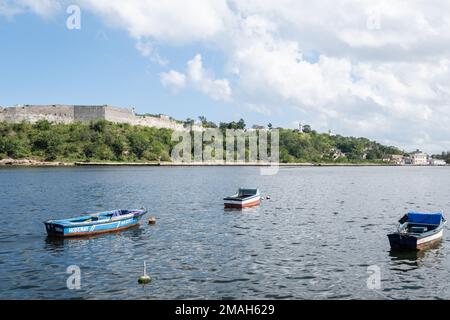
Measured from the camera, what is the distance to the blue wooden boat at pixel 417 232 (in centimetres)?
3102

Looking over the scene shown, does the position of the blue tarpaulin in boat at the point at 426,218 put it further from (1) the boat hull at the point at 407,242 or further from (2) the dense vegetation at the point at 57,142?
(2) the dense vegetation at the point at 57,142

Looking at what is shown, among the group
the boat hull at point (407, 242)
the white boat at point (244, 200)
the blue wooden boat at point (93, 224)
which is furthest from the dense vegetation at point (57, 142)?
the boat hull at point (407, 242)

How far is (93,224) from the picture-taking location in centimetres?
3622

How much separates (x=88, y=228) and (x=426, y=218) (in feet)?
87.7

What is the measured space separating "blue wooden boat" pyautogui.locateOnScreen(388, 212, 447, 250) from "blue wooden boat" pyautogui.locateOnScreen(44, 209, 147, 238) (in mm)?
21626

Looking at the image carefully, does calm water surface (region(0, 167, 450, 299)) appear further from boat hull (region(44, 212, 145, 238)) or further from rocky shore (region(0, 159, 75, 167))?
rocky shore (region(0, 159, 75, 167))

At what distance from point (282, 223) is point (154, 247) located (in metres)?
15.8

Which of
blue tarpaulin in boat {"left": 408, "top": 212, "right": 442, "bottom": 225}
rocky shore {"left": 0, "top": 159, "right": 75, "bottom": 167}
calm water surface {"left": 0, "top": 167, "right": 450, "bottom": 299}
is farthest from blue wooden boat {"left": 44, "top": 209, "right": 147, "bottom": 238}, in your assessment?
rocky shore {"left": 0, "top": 159, "right": 75, "bottom": 167}

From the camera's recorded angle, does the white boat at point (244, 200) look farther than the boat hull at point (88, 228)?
Yes

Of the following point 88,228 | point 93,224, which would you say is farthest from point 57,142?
point 88,228

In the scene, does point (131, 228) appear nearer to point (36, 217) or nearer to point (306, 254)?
point (36, 217)

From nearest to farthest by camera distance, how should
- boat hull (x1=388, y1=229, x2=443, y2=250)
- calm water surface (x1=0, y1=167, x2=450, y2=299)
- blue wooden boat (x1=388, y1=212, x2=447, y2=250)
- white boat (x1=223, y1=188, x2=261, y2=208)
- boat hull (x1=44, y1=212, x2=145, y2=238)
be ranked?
calm water surface (x1=0, y1=167, x2=450, y2=299), boat hull (x1=388, y1=229, x2=443, y2=250), blue wooden boat (x1=388, y1=212, x2=447, y2=250), boat hull (x1=44, y1=212, x2=145, y2=238), white boat (x1=223, y1=188, x2=261, y2=208)

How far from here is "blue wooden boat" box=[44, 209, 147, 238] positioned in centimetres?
3453
